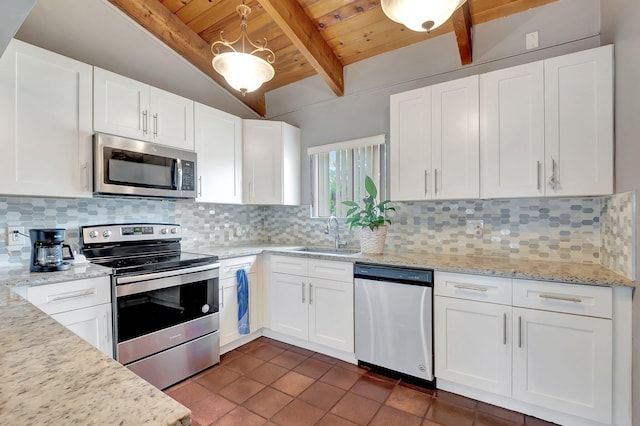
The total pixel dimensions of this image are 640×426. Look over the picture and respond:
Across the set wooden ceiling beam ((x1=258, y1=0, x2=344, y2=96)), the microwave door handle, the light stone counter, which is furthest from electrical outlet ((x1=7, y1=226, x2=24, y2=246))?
wooden ceiling beam ((x1=258, y1=0, x2=344, y2=96))

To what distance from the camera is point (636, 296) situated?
1.55m

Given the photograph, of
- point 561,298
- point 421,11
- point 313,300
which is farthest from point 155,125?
point 561,298

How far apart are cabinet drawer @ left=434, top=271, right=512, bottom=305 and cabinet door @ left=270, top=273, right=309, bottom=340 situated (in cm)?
120

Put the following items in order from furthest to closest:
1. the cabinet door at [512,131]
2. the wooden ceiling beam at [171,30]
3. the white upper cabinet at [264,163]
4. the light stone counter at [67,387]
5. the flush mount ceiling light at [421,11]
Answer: the white upper cabinet at [264,163]
the wooden ceiling beam at [171,30]
the cabinet door at [512,131]
the flush mount ceiling light at [421,11]
the light stone counter at [67,387]

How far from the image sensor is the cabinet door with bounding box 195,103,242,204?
9.27 feet

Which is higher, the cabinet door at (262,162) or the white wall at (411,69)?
the white wall at (411,69)

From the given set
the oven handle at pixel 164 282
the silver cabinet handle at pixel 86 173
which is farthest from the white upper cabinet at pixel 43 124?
the oven handle at pixel 164 282

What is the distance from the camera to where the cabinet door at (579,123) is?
6.03 ft

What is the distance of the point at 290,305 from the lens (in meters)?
2.85

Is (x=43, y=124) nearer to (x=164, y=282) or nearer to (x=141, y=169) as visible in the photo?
(x=141, y=169)

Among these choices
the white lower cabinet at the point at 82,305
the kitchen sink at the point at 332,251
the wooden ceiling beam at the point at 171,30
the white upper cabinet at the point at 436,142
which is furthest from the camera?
the kitchen sink at the point at 332,251

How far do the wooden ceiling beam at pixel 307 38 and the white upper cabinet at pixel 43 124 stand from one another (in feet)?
4.77

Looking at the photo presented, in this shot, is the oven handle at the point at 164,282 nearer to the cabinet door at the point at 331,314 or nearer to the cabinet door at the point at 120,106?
the cabinet door at the point at 331,314

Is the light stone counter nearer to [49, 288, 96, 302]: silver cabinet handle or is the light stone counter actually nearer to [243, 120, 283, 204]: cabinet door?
[49, 288, 96, 302]: silver cabinet handle
